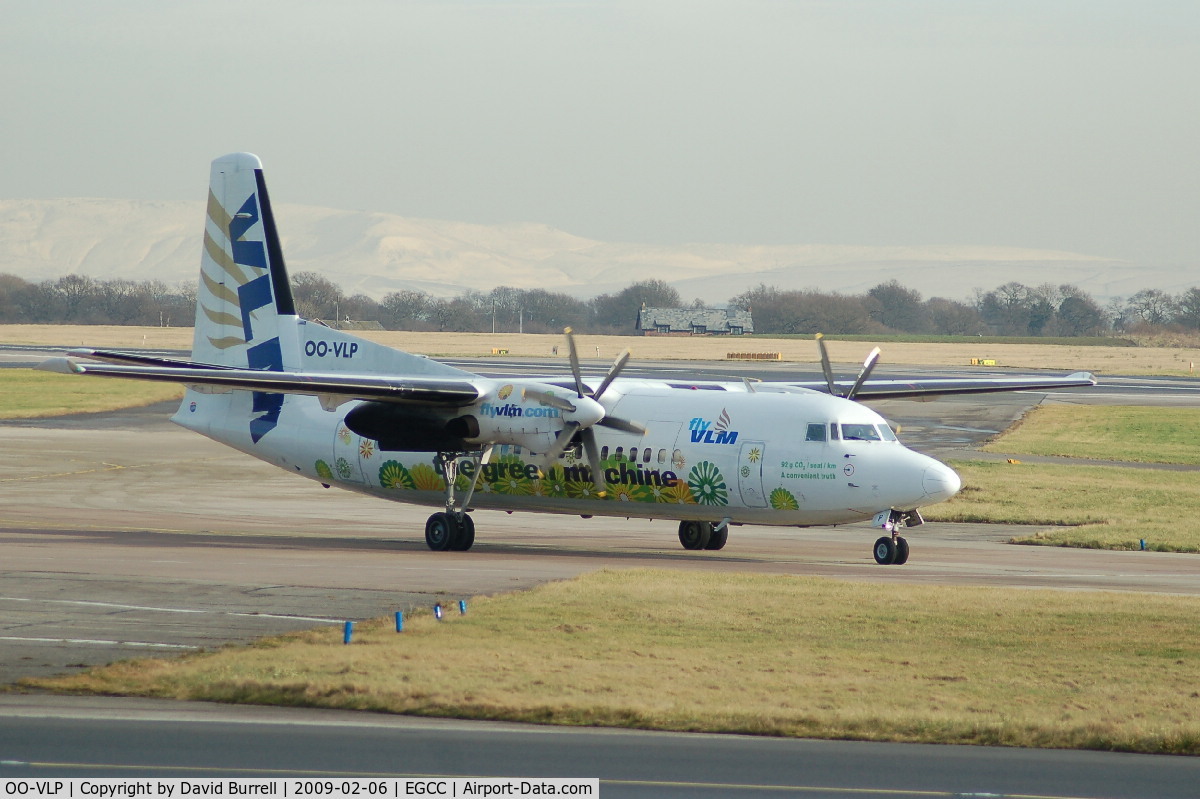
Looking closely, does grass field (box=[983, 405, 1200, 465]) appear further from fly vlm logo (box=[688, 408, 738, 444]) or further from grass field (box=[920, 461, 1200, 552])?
fly vlm logo (box=[688, 408, 738, 444])

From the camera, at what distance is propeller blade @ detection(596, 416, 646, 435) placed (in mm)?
27703

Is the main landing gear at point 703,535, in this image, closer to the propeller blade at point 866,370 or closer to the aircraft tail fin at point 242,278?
the propeller blade at point 866,370

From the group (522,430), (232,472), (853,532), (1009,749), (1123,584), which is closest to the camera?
(1009,749)

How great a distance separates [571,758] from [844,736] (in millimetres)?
2901

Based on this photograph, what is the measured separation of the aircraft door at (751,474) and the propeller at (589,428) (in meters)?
2.34

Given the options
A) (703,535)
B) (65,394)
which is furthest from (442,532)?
(65,394)

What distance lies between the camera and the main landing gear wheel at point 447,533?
28.6m

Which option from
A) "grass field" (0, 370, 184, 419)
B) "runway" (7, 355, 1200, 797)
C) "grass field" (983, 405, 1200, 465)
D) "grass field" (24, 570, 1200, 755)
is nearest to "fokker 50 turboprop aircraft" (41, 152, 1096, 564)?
"runway" (7, 355, 1200, 797)

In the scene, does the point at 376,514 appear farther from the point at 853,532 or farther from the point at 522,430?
the point at 853,532

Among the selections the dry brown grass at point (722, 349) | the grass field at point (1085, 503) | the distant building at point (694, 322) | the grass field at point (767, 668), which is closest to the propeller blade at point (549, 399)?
the grass field at point (767, 668)

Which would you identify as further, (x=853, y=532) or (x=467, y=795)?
(x=853, y=532)

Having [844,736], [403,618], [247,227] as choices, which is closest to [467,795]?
[844,736]

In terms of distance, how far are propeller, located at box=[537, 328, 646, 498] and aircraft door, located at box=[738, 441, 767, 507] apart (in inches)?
92.2

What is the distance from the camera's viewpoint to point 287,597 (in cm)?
2036
